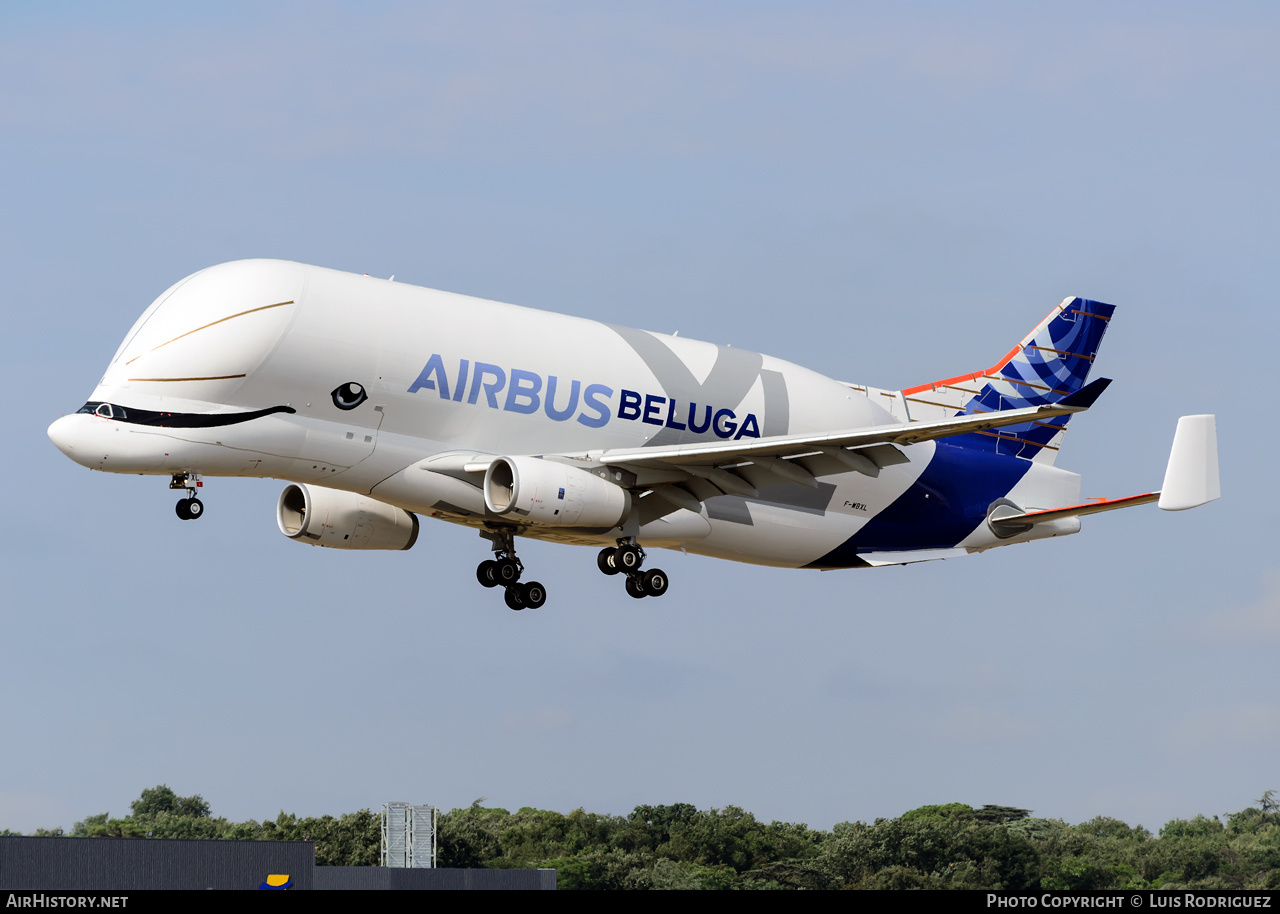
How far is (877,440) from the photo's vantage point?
4247cm

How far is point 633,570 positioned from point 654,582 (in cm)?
67

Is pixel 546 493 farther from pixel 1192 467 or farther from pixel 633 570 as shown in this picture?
pixel 1192 467

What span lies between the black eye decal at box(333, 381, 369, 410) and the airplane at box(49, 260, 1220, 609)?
0.05 meters

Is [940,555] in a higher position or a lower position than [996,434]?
lower

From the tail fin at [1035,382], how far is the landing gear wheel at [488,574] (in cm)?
1545

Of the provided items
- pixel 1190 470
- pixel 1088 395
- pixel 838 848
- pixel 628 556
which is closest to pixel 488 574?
pixel 628 556

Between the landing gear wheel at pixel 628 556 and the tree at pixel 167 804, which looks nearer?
the landing gear wheel at pixel 628 556

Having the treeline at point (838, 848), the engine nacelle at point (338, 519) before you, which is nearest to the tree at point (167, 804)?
the treeline at point (838, 848)

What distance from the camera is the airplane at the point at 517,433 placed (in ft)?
133

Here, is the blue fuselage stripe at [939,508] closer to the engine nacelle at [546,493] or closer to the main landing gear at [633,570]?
the main landing gear at [633,570]

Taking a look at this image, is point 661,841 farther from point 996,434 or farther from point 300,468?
point 300,468

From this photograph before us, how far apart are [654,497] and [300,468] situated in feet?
32.1

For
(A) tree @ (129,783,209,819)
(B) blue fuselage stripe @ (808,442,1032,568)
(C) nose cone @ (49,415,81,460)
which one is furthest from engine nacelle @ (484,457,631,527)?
(A) tree @ (129,783,209,819)

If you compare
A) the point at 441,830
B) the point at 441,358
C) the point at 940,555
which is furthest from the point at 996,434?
the point at 441,830
